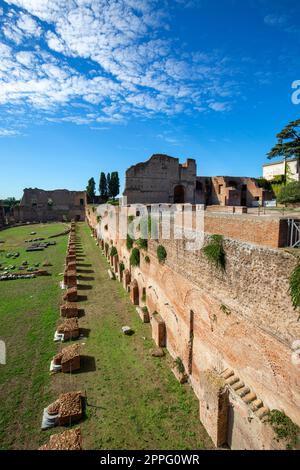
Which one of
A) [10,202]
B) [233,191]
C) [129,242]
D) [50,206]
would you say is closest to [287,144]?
[233,191]

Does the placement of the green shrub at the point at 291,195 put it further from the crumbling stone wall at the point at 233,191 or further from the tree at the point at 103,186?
the tree at the point at 103,186

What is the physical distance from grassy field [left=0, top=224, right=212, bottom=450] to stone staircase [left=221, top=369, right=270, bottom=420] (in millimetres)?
1456

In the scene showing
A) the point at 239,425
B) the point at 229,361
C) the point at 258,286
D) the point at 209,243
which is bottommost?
the point at 239,425

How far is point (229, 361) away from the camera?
215 inches

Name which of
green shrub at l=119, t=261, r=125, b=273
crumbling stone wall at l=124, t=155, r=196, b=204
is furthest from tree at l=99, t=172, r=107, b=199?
green shrub at l=119, t=261, r=125, b=273

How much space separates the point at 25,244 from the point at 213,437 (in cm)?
2896

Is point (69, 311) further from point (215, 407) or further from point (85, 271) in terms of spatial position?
point (215, 407)

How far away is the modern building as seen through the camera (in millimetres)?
26156

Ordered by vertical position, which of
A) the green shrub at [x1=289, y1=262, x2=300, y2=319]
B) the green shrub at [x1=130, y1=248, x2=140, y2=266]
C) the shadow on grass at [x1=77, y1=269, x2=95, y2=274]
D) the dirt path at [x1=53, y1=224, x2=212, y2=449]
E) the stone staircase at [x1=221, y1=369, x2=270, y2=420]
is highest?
the green shrub at [x1=289, y1=262, x2=300, y2=319]

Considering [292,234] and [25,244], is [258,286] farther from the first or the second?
[25,244]

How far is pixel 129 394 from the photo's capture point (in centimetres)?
670

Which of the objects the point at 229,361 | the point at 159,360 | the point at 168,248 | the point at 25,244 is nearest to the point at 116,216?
the point at 168,248

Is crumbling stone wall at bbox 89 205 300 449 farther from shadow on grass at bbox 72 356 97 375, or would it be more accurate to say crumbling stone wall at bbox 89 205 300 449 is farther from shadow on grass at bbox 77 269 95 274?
shadow on grass at bbox 77 269 95 274

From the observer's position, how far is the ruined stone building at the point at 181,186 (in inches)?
923
